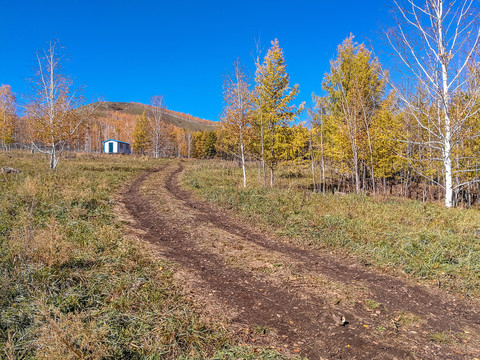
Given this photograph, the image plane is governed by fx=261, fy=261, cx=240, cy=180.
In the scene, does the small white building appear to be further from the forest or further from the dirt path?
the dirt path

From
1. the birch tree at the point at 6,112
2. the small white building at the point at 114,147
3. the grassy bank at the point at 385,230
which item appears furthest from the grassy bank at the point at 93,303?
A: the small white building at the point at 114,147

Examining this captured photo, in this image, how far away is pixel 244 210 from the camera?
463 inches

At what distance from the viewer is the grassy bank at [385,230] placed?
613 cm

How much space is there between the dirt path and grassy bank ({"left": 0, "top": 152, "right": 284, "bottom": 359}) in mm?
606

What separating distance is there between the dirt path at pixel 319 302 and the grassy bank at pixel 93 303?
0.61 metres

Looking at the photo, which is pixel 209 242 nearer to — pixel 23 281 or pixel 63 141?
pixel 23 281

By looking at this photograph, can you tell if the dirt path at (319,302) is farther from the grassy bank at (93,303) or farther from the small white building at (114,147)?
the small white building at (114,147)

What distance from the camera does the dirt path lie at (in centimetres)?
373

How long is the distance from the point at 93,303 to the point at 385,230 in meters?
8.16

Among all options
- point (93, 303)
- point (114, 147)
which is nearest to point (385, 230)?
point (93, 303)

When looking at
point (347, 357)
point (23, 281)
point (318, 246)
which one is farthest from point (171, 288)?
point (318, 246)

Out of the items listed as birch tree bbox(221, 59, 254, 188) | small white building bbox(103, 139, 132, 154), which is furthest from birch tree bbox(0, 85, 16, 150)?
birch tree bbox(221, 59, 254, 188)

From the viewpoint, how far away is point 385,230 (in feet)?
27.3

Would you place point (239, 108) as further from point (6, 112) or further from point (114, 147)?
point (114, 147)
